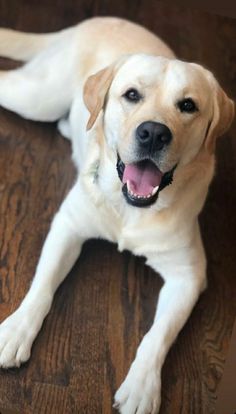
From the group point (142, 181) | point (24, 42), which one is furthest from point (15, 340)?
point (24, 42)

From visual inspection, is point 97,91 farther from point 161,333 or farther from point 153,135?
point 161,333

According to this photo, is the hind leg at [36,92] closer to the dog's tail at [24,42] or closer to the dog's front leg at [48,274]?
the dog's tail at [24,42]

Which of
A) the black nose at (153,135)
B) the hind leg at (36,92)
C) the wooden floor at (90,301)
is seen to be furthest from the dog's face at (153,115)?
the hind leg at (36,92)

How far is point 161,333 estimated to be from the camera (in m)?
1.60

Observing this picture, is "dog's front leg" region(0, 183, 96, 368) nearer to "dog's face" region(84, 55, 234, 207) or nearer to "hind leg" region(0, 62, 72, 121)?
"dog's face" region(84, 55, 234, 207)

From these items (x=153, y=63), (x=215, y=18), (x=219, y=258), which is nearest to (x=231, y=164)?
(x=219, y=258)

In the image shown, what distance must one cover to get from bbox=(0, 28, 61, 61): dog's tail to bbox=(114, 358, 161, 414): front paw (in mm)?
1338

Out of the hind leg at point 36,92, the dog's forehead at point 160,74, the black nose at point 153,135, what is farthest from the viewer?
the hind leg at point 36,92

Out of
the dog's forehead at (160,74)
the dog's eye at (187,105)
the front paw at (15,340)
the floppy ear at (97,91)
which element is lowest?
the front paw at (15,340)

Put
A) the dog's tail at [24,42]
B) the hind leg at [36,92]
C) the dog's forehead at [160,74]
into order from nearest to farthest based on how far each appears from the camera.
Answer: the dog's forehead at [160,74] < the hind leg at [36,92] < the dog's tail at [24,42]

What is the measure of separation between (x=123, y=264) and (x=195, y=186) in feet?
1.28

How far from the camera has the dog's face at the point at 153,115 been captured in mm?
1435

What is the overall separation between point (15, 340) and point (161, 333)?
1.30 ft

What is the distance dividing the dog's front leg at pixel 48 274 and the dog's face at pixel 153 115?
0.26m
